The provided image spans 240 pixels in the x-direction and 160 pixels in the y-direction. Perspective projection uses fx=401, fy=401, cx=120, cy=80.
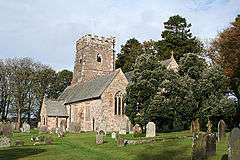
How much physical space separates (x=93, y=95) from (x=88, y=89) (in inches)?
172

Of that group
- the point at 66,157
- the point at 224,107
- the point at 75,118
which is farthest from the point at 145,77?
the point at 75,118

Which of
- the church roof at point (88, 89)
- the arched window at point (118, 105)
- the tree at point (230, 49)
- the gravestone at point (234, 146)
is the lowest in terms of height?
the gravestone at point (234, 146)

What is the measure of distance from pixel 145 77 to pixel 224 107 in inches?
277

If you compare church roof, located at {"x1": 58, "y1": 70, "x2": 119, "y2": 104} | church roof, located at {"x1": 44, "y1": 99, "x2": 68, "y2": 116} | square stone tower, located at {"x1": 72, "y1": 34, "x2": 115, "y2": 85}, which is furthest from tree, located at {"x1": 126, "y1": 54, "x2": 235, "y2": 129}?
square stone tower, located at {"x1": 72, "y1": 34, "x2": 115, "y2": 85}

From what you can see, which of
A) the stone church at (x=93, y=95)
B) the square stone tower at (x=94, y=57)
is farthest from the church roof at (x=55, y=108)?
the square stone tower at (x=94, y=57)

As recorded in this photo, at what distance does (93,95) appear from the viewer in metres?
46.5

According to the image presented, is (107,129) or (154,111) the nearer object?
(154,111)

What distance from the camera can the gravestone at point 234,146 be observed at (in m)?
12.4

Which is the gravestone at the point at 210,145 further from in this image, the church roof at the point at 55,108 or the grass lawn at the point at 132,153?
the church roof at the point at 55,108

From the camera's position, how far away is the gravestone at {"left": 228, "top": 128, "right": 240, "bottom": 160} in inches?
489

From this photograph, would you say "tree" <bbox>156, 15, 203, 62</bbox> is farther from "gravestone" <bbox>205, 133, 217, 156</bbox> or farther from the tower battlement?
"gravestone" <bbox>205, 133, 217, 156</bbox>

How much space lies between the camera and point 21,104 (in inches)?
2645

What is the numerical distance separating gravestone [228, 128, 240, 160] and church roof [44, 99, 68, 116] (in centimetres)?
4236

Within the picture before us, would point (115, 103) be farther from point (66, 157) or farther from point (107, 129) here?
point (66, 157)
